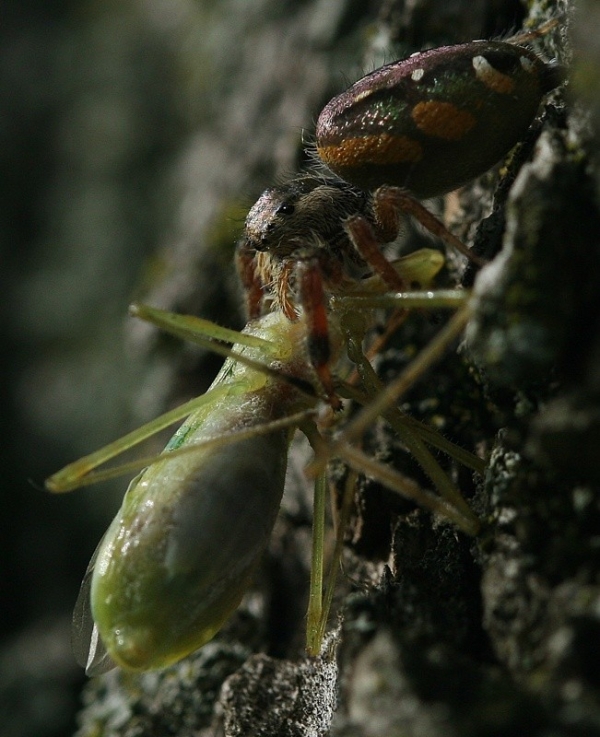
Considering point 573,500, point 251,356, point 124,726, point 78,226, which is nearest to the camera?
point 573,500

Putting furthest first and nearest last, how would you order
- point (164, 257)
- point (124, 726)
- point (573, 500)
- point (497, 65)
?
point (164, 257), point (124, 726), point (497, 65), point (573, 500)

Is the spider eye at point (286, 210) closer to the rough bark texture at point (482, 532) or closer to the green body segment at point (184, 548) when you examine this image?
the rough bark texture at point (482, 532)

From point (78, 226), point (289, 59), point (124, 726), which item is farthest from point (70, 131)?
point (124, 726)

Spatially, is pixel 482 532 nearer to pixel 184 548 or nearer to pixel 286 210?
pixel 184 548

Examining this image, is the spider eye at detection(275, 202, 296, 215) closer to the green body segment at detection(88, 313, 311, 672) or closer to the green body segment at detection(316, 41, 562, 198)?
the green body segment at detection(316, 41, 562, 198)

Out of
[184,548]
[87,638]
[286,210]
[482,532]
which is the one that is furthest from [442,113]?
[87,638]

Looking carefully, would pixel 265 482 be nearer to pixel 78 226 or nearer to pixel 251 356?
pixel 251 356
